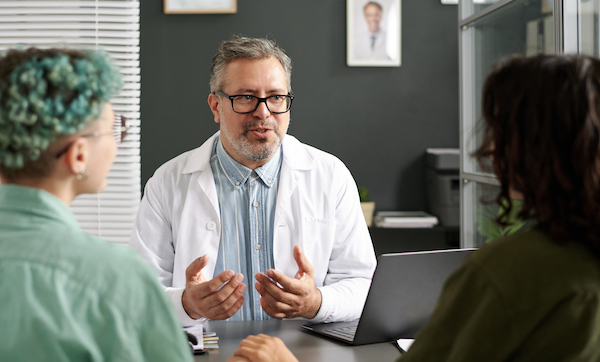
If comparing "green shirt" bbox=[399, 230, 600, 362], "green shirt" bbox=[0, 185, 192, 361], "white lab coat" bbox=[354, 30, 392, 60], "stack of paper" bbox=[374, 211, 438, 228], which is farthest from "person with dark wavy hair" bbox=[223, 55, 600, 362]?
"white lab coat" bbox=[354, 30, 392, 60]

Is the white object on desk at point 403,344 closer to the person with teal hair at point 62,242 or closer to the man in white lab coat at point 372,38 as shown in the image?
the person with teal hair at point 62,242

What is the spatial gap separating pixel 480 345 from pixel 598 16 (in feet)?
4.28

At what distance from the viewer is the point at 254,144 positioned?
6.57 feet

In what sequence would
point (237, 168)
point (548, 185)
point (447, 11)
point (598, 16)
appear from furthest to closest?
point (447, 11)
point (237, 168)
point (598, 16)
point (548, 185)

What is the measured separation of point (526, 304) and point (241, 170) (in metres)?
1.41

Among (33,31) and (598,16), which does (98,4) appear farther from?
(598,16)

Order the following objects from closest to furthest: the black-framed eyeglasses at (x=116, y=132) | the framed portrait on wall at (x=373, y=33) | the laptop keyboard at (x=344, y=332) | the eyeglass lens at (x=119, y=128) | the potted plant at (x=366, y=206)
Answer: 1. the black-framed eyeglasses at (x=116, y=132)
2. the eyeglass lens at (x=119, y=128)
3. the laptop keyboard at (x=344, y=332)
4. the potted plant at (x=366, y=206)
5. the framed portrait on wall at (x=373, y=33)

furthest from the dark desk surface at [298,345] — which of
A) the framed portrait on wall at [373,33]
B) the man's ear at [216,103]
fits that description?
the framed portrait on wall at [373,33]

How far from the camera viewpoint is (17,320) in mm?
684

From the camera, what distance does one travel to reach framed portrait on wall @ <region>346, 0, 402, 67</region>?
354cm

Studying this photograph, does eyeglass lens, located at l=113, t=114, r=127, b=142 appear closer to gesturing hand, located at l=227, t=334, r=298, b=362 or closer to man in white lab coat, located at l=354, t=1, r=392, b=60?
gesturing hand, located at l=227, t=334, r=298, b=362

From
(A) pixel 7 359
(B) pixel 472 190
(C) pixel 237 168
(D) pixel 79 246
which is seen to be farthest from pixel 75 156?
(B) pixel 472 190

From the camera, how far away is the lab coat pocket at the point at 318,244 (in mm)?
2008

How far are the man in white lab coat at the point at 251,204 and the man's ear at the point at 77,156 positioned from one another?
3.68 ft
